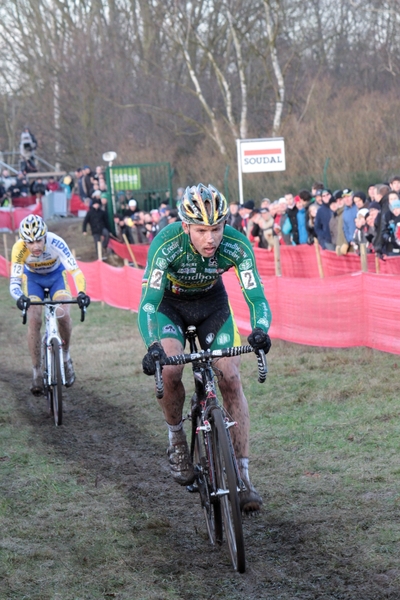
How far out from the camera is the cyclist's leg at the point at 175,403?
5742 mm

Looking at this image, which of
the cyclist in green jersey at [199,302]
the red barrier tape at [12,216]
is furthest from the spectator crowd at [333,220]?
the red barrier tape at [12,216]

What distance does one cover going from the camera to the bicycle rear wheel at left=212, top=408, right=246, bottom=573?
4672mm

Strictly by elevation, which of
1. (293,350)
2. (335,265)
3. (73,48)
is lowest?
(293,350)

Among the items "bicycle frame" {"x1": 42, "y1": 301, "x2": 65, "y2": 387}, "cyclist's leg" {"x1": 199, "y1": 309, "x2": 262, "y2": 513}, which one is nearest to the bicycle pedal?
"cyclist's leg" {"x1": 199, "y1": 309, "x2": 262, "y2": 513}

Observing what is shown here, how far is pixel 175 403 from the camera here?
19.2 ft

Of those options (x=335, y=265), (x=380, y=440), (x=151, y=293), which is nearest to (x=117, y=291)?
(x=335, y=265)

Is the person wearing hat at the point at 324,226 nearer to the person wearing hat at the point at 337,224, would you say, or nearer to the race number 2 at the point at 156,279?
the person wearing hat at the point at 337,224

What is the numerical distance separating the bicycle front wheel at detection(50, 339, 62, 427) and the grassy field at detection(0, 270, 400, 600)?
0.16 meters

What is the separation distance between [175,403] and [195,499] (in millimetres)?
950

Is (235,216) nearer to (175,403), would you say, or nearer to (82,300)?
(82,300)

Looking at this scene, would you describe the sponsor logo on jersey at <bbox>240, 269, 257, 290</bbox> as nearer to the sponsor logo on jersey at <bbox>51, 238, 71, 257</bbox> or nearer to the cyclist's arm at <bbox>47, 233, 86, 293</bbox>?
the cyclist's arm at <bbox>47, 233, 86, 293</bbox>

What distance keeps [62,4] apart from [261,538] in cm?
4230

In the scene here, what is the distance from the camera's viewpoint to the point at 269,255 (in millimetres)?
16094

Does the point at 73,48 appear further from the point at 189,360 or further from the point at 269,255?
the point at 189,360
